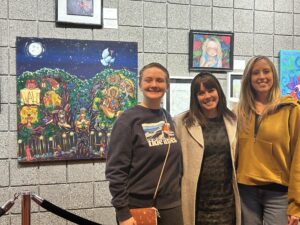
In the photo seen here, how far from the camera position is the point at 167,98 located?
109 inches

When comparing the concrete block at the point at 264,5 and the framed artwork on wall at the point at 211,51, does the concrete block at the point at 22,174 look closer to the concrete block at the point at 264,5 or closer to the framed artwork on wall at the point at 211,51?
the framed artwork on wall at the point at 211,51

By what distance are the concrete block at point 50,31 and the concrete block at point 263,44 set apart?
1.49 metres

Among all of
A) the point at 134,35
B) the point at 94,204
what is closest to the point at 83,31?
the point at 134,35

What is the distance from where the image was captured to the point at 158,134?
64.7 inches

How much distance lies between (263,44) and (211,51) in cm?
47

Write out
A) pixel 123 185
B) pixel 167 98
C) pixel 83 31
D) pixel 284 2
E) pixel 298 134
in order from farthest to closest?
1. pixel 284 2
2. pixel 167 98
3. pixel 83 31
4. pixel 298 134
5. pixel 123 185

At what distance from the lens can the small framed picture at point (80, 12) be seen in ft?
8.15

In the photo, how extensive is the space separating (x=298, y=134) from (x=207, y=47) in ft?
4.26

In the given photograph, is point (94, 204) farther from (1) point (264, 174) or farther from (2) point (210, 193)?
(1) point (264, 174)

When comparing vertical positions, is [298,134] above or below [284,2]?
below

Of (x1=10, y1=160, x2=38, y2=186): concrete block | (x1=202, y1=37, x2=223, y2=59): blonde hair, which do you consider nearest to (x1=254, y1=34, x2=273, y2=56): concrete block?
(x1=202, y1=37, x2=223, y2=59): blonde hair

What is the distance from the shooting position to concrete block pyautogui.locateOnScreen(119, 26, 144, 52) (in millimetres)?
2646

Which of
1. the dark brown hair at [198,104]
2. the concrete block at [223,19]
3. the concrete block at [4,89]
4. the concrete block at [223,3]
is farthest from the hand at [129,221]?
the concrete block at [223,3]

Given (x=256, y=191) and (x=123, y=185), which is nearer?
(x=123, y=185)
